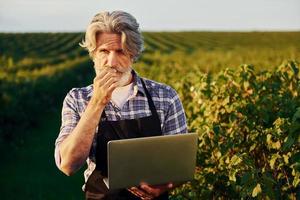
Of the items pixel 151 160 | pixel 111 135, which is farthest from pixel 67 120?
pixel 151 160

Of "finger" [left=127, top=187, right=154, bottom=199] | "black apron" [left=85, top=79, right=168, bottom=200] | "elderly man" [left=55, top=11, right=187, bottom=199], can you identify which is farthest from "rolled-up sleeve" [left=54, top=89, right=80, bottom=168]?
"finger" [left=127, top=187, right=154, bottom=199]

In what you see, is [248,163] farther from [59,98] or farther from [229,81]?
[59,98]

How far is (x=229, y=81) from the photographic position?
14.9 ft

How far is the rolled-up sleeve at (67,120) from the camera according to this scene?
2746mm

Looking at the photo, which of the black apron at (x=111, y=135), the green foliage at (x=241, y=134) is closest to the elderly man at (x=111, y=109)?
the black apron at (x=111, y=135)

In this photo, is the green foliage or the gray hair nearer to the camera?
the gray hair

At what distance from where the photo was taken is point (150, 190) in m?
2.75

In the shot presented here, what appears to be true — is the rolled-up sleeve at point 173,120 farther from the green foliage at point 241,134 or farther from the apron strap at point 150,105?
the green foliage at point 241,134

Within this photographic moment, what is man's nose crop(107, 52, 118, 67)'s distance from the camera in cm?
269

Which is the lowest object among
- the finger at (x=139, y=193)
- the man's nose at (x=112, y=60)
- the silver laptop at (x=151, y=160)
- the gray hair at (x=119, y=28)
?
the finger at (x=139, y=193)

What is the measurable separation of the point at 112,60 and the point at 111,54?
0.03 meters

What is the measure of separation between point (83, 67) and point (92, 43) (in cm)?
3052

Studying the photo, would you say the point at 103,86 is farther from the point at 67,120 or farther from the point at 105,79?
the point at 67,120

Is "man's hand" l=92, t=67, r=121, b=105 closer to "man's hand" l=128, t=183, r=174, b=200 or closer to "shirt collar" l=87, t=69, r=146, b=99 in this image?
"shirt collar" l=87, t=69, r=146, b=99
